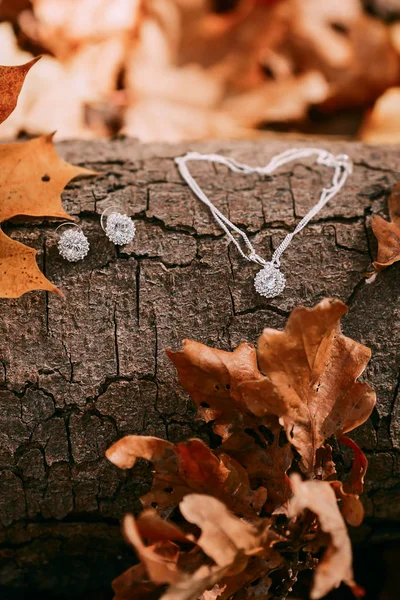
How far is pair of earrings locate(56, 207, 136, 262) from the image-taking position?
125 cm

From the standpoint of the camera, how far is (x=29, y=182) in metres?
1.26

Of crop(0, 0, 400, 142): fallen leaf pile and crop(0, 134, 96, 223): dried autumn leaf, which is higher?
crop(0, 134, 96, 223): dried autumn leaf

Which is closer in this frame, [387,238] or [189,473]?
[189,473]

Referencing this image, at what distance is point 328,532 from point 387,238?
2.28ft

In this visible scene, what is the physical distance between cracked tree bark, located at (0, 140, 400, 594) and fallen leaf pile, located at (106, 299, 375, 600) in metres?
0.14

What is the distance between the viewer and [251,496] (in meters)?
1.05

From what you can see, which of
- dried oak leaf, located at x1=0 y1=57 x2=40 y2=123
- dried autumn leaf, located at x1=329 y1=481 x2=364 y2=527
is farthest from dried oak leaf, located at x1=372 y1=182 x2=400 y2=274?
dried oak leaf, located at x1=0 y1=57 x2=40 y2=123

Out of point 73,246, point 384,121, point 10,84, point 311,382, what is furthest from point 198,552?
point 384,121

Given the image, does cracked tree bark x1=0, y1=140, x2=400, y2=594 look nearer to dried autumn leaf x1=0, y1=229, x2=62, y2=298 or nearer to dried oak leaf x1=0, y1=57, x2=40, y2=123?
dried autumn leaf x1=0, y1=229, x2=62, y2=298

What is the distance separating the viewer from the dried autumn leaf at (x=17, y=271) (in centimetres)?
116

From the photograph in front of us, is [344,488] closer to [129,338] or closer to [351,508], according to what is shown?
[351,508]

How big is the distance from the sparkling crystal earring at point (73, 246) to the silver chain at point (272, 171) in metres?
0.31

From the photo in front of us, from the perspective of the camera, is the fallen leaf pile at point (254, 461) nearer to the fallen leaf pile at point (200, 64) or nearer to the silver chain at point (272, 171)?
the silver chain at point (272, 171)

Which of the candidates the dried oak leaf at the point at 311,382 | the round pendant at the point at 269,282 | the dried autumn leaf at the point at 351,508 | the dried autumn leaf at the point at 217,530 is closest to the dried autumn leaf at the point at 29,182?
the round pendant at the point at 269,282
